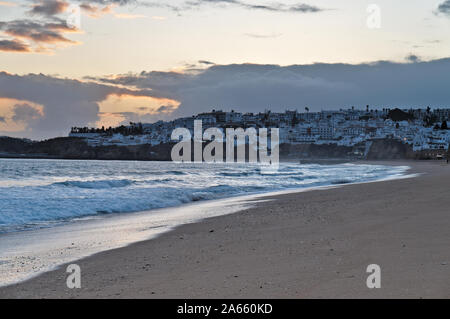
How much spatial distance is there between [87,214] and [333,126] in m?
186

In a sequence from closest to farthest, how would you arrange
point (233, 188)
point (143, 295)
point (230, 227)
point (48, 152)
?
point (143, 295)
point (230, 227)
point (233, 188)
point (48, 152)

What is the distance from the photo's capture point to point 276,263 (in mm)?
5211

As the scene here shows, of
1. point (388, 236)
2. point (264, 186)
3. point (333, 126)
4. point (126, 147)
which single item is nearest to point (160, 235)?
point (388, 236)

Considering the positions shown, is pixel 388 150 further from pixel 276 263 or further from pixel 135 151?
pixel 276 263

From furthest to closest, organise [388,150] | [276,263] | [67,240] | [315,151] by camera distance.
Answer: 1. [315,151]
2. [388,150]
3. [67,240]
4. [276,263]

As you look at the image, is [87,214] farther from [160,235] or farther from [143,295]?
[143,295]

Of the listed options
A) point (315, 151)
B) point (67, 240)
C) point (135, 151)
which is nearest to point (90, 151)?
point (135, 151)

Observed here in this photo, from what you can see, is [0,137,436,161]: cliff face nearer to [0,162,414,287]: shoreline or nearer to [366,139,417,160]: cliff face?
[366,139,417,160]: cliff face

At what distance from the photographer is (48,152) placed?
172375 mm

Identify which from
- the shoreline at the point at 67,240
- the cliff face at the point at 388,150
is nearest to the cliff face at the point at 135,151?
the cliff face at the point at 388,150

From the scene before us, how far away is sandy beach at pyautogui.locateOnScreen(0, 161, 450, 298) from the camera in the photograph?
4.15 metres

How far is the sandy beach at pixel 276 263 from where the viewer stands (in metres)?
4.15

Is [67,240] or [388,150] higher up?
[67,240]

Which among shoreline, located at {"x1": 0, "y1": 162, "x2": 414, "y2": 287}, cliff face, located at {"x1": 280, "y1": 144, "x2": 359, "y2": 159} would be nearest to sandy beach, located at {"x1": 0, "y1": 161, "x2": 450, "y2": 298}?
shoreline, located at {"x1": 0, "y1": 162, "x2": 414, "y2": 287}
